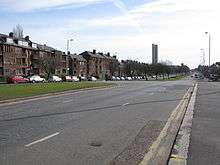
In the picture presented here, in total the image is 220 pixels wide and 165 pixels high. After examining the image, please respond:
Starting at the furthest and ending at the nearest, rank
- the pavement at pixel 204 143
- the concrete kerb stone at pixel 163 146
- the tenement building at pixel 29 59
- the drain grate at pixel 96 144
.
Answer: the tenement building at pixel 29 59, the drain grate at pixel 96 144, the pavement at pixel 204 143, the concrete kerb stone at pixel 163 146

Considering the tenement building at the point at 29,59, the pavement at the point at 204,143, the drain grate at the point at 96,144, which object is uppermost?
the tenement building at the point at 29,59

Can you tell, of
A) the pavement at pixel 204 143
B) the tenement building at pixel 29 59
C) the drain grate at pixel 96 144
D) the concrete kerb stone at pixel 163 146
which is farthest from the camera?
the tenement building at pixel 29 59

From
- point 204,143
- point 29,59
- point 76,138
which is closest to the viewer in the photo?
point 204,143

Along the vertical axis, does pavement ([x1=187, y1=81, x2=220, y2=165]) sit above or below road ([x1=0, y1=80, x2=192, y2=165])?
below

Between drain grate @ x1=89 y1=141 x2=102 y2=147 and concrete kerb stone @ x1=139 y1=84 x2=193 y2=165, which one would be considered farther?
drain grate @ x1=89 y1=141 x2=102 y2=147

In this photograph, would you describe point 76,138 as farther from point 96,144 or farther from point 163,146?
point 163,146

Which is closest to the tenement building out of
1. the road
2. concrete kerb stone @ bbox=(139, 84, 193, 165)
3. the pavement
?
the road

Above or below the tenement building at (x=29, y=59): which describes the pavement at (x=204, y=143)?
below

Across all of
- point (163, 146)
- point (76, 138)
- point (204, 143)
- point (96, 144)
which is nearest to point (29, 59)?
point (76, 138)

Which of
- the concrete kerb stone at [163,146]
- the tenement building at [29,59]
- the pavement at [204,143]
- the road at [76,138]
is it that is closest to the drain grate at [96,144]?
the road at [76,138]

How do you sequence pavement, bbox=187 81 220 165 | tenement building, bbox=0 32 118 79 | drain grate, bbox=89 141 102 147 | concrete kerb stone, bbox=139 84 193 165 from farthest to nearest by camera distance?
1. tenement building, bbox=0 32 118 79
2. drain grate, bbox=89 141 102 147
3. pavement, bbox=187 81 220 165
4. concrete kerb stone, bbox=139 84 193 165

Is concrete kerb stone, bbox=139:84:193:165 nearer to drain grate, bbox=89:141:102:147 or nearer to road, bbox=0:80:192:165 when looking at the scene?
road, bbox=0:80:192:165

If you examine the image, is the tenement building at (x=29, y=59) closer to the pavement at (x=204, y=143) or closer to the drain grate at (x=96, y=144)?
the pavement at (x=204, y=143)

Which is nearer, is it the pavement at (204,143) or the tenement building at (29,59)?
the pavement at (204,143)
